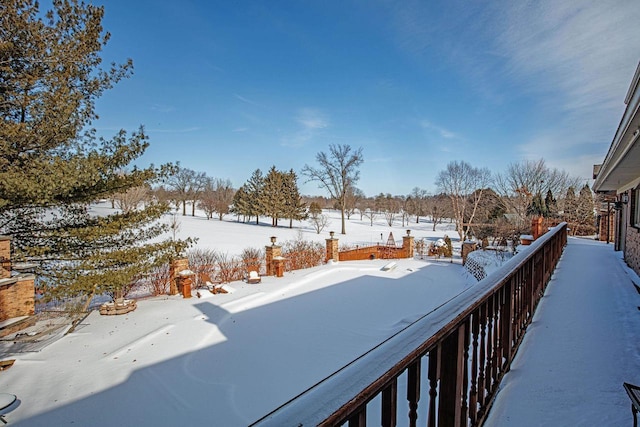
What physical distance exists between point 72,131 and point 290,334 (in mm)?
6341

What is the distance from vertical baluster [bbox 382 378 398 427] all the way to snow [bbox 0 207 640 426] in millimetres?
99

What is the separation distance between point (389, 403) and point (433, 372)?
35cm

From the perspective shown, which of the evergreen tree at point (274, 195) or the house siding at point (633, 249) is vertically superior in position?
the evergreen tree at point (274, 195)

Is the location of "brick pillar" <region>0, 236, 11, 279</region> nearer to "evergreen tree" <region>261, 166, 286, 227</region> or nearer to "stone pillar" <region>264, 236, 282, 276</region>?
"stone pillar" <region>264, 236, 282, 276</region>

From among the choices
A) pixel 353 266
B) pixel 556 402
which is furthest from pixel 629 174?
pixel 353 266

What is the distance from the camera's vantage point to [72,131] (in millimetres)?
6570

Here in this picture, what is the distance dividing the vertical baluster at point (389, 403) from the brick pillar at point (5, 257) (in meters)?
8.25

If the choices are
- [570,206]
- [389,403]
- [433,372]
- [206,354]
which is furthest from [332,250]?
[570,206]

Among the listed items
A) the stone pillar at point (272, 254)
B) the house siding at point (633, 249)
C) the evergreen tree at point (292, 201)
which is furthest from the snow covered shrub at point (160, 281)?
the evergreen tree at point (292, 201)

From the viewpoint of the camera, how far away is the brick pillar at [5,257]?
6.08m

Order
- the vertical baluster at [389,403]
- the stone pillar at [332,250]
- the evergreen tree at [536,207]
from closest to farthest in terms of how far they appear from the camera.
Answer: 1. the vertical baluster at [389,403]
2. the stone pillar at [332,250]
3. the evergreen tree at [536,207]

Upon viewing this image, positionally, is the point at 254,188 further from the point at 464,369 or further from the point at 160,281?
the point at 464,369

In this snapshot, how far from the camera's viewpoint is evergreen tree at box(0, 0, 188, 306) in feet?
18.7

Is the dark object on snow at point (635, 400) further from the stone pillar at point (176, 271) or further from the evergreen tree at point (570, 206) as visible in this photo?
the evergreen tree at point (570, 206)
